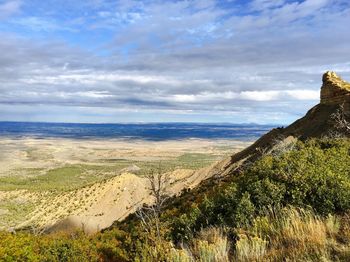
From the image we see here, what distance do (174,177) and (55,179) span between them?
6550cm

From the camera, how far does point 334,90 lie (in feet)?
127

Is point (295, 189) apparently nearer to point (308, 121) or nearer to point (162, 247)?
point (162, 247)

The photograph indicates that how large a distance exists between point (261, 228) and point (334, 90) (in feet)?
106

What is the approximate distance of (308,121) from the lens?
4206 centimetres

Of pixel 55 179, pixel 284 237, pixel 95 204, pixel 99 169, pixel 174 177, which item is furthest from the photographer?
pixel 99 169

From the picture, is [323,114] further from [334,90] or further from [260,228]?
[260,228]

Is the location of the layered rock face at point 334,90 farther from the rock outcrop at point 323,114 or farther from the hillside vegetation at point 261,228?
the hillside vegetation at point 261,228

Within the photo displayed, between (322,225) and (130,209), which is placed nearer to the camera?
(322,225)

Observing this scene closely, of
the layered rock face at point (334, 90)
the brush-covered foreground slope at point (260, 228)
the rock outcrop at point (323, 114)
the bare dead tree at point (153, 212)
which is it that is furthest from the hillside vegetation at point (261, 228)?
the layered rock face at point (334, 90)

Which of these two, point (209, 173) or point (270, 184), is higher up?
point (270, 184)

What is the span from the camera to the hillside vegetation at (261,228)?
8.00 meters

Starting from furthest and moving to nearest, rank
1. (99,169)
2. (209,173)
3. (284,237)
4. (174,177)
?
(99,169) < (174,177) < (209,173) < (284,237)

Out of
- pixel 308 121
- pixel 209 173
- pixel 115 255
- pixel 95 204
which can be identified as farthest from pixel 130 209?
pixel 115 255

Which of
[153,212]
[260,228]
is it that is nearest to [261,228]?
[260,228]
